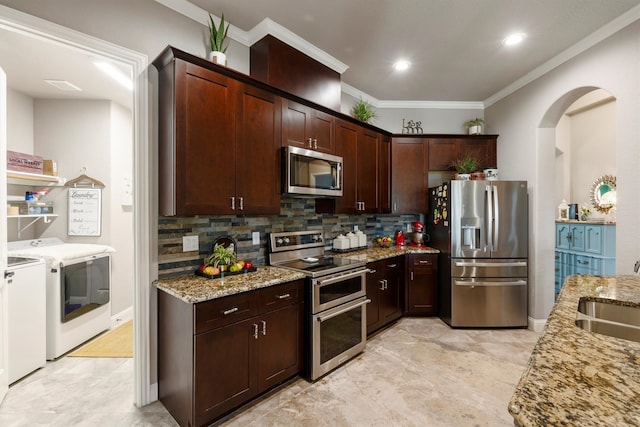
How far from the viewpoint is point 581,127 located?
4988 mm

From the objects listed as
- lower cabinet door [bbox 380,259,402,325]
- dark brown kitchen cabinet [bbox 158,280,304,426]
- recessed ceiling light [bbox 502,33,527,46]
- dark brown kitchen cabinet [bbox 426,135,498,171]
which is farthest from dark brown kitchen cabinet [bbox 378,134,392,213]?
dark brown kitchen cabinet [bbox 158,280,304,426]

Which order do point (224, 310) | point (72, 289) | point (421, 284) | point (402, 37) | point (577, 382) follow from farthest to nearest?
point (421, 284) → point (72, 289) → point (402, 37) → point (224, 310) → point (577, 382)

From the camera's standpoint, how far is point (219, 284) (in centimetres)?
201

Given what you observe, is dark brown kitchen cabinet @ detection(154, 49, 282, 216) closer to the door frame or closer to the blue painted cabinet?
the door frame

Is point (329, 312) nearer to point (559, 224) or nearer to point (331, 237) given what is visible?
point (331, 237)

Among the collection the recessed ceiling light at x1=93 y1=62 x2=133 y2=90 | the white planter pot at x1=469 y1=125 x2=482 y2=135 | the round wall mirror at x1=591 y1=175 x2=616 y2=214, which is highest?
the recessed ceiling light at x1=93 y1=62 x2=133 y2=90

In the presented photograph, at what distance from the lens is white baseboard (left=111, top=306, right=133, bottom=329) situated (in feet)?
12.0

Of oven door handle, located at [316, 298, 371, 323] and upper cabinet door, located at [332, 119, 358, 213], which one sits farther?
upper cabinet door, located at [332, 119, 358, 213]

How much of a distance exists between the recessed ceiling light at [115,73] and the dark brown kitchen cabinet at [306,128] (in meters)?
1.64

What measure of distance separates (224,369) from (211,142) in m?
1.54

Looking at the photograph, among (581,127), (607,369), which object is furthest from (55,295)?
(581,127)

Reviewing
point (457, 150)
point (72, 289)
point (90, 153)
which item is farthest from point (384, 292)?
point (90, 153)

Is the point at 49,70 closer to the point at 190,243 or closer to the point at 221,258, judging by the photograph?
the point at 190,243

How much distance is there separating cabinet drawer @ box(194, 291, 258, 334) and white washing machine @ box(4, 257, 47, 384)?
1781 mm
